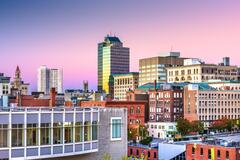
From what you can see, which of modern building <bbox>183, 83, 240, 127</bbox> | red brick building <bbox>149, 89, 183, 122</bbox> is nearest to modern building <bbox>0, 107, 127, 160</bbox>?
red brick building <bbox>149, 89, 183, 122</bbox>

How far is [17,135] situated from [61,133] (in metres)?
3.69

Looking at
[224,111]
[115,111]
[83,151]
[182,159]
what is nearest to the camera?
[83,151]

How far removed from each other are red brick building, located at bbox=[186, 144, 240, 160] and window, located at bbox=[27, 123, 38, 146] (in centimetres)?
3999

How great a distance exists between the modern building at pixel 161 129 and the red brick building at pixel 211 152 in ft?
208

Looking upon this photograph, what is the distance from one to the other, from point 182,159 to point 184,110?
7241 cm

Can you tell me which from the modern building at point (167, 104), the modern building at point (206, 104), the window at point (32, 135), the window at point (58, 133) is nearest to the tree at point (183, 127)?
the modern building at point (206, 104)

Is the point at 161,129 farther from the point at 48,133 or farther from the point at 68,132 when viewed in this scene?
the point at 48,133

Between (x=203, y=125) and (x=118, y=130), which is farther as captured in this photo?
(x=203, y=125)

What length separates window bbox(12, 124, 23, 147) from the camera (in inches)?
1457

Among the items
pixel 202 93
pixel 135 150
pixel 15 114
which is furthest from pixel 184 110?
pixel 15 114

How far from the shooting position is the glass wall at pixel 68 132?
3969 cm

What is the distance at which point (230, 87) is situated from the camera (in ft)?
621

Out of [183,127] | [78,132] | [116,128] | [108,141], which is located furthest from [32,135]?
[183,127]

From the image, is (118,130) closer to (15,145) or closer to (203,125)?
(15,145)
